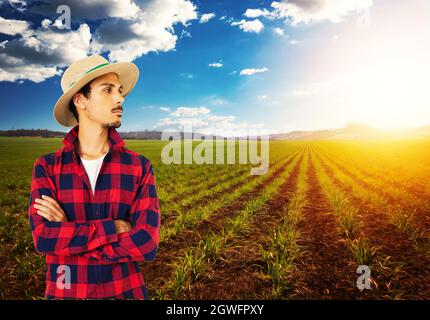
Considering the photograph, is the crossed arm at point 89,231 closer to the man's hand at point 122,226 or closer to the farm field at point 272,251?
the man's hand at point 122,226

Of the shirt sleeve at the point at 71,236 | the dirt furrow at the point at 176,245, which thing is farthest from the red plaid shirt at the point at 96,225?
the dirt furrow at the point at 176,245

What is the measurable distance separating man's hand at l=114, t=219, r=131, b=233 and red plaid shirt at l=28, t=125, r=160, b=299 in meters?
0.05

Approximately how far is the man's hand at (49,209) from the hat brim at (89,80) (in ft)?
2.91

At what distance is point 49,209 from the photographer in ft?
7.65

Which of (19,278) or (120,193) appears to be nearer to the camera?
(120,193)

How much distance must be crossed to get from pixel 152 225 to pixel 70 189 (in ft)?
2.37

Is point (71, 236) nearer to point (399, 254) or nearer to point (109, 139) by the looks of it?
point (109, 139)

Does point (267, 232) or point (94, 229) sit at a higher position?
point (94, 229)

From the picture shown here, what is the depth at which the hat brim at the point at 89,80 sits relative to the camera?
253 centimetres

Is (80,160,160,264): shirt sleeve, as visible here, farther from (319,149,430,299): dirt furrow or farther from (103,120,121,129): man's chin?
(319,149,430,299): dirt furrow

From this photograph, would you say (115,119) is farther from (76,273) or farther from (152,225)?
(76,273)

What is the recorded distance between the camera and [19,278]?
5.32m
